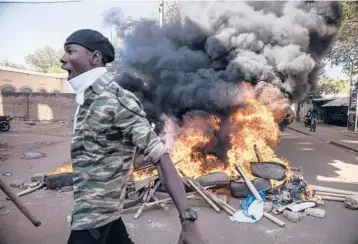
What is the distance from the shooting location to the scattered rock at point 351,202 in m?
5.05

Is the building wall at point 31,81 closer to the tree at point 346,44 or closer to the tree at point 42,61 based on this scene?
the tree at point 42,61

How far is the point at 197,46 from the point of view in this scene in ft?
28.1

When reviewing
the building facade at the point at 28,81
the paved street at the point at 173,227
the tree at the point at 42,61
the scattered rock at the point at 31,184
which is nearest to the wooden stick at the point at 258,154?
the paved street at the point at 173,227

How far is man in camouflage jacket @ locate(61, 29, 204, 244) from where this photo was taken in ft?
4.86

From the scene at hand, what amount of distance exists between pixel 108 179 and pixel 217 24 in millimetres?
7160

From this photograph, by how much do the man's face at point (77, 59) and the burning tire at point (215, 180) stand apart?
4.14m

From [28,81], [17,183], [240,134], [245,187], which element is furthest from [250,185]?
[28,81]

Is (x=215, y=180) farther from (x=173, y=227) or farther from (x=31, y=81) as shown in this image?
(x=31, y=81)

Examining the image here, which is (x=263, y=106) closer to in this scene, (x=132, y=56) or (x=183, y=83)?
(x=183, y=83)

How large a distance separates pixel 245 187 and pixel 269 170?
0.65 metres

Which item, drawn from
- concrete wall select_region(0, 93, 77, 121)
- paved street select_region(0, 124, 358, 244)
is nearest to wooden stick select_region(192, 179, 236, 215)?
paved street select_region(0, 124, 358, 244)

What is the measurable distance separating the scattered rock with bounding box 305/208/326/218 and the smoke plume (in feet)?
9.22

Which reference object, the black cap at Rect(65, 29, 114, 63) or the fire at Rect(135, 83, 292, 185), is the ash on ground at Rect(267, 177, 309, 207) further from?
Answer: the black cap at Rect(65, 29, 114, 63)

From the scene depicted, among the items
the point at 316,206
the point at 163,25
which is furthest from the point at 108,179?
the point at 163,25
